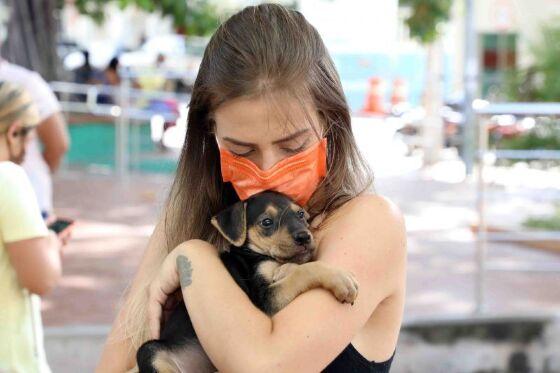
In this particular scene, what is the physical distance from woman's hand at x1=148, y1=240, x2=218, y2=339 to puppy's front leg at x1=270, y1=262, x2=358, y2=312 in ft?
0.51

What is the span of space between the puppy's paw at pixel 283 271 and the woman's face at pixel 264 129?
0.23 metres

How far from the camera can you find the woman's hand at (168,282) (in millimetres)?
2082

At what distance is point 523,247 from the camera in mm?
9617

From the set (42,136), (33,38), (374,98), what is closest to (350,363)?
(42,136)

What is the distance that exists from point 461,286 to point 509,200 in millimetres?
4145

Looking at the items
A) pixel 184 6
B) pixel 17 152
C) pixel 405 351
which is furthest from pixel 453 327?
pixel 184 6

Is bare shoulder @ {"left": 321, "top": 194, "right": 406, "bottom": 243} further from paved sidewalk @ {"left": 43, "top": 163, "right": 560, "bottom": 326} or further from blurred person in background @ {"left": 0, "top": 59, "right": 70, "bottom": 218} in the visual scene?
blurred person in background @ {"left": 0, "top": 59, "right": 70, "bottom": 218}

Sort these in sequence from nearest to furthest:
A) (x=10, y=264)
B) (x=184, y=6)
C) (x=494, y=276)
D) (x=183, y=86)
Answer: (x=10, y=264) → (x=494, y=276) → (x=184, y=6) → (x=183, y=86)

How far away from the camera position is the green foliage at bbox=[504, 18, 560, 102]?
1359 cm

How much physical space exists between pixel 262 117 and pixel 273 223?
32 cm

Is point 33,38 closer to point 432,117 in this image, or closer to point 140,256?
point 432,117

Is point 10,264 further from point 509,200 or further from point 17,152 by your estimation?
point 509,200

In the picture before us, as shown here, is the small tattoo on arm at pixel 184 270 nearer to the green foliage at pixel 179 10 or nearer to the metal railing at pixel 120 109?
the metal railing at pixel 120 109

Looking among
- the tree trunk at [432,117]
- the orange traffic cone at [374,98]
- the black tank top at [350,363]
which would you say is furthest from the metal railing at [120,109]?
the black tank top at [350,363]
